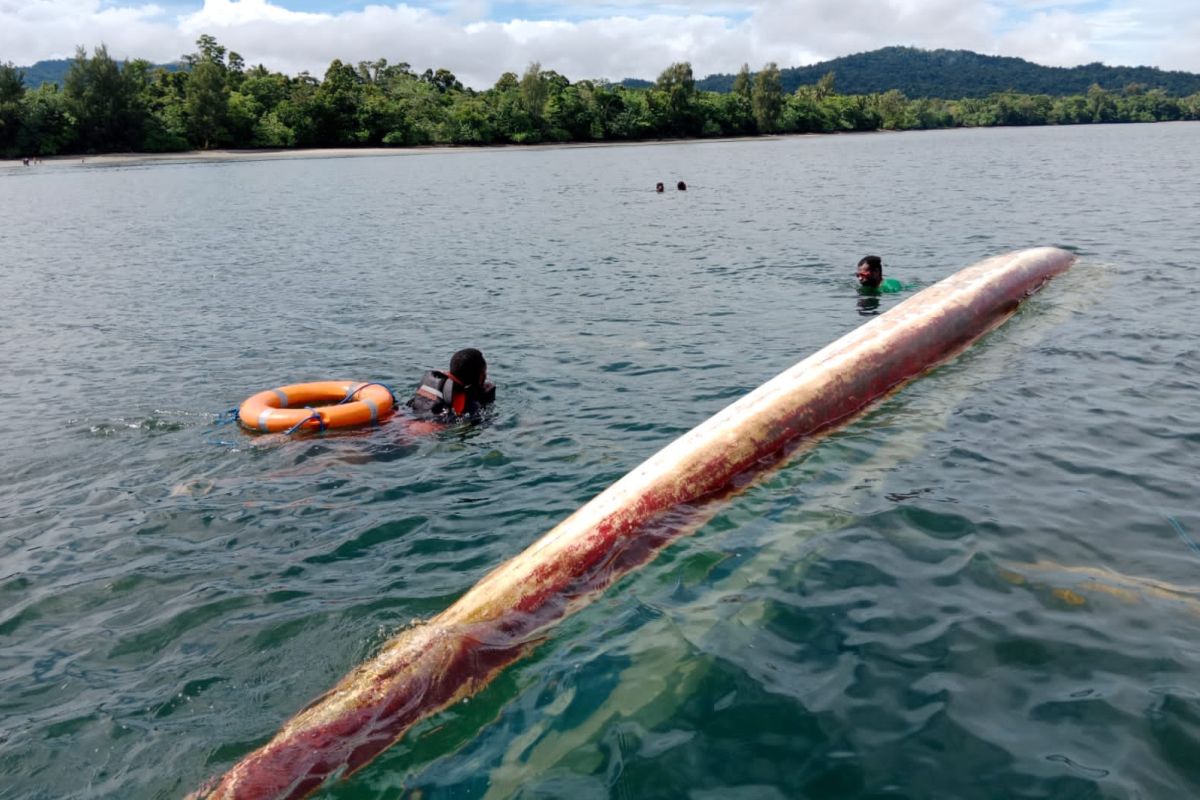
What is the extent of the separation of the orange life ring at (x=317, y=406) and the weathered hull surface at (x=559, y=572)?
3.96m

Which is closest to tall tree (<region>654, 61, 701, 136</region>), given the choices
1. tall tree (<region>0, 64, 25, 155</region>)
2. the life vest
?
tall tree (<region>0, 64, 25, 155</region>)

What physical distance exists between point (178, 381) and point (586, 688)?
948 cm

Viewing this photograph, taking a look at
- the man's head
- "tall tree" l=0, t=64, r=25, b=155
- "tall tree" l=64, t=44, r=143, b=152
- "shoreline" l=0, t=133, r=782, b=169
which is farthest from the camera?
"tall tree" l=64, t=44, r=143, b=152

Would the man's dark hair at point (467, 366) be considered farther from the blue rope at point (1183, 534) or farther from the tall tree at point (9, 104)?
the tall tree at point (9, 104)

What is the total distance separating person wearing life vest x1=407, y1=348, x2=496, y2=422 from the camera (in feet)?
31.7

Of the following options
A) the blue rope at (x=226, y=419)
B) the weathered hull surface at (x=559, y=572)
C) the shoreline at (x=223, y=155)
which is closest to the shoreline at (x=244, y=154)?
the shoreline at (x=223, y=155)

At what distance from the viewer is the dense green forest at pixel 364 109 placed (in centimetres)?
8550

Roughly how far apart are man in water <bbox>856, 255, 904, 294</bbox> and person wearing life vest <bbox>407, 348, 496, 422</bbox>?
885 cm

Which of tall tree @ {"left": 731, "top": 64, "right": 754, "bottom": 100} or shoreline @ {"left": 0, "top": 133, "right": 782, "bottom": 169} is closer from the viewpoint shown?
shoreline @ {"left": 0, "top": 133, "right": 782, "bottom": 169}

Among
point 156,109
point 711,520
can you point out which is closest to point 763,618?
point 711,520

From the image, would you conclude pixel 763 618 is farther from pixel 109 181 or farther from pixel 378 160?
pixel 378 160

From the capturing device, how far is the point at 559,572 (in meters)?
5.86

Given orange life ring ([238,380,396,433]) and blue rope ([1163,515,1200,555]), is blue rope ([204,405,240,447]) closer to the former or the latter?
orange life ring ([238,380,396,433])

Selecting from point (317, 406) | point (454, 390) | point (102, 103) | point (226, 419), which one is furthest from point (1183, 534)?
point (102, 103)
